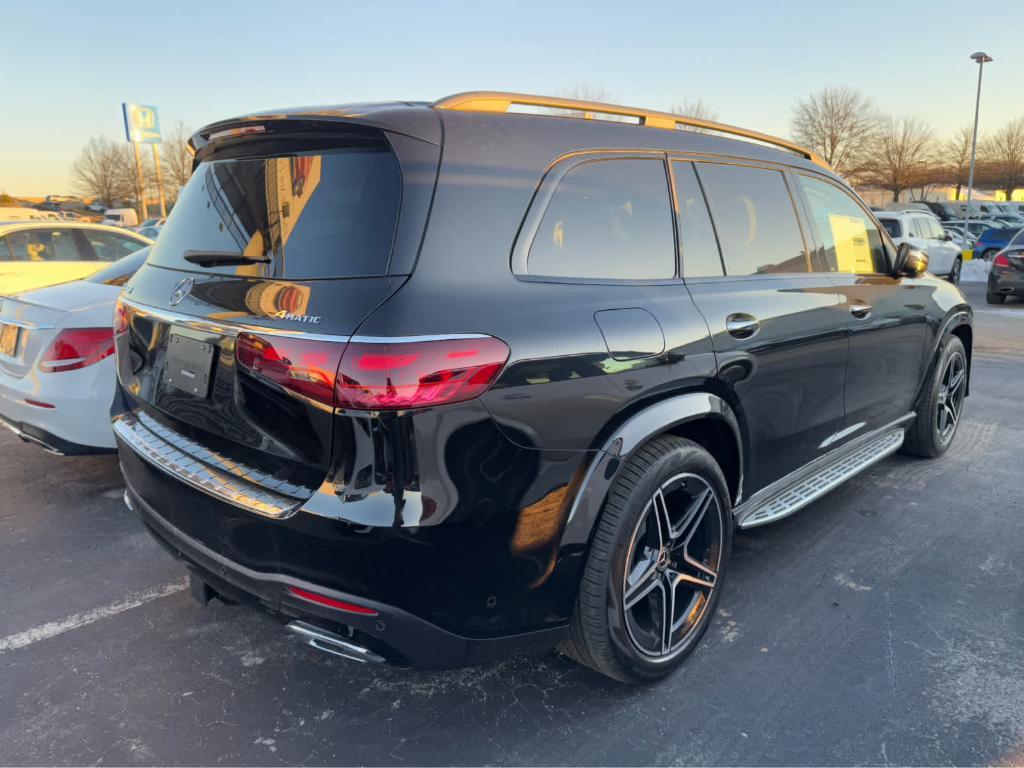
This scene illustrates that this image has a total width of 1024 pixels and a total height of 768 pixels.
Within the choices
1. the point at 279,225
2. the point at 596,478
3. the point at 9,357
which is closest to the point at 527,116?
the point at 279,225

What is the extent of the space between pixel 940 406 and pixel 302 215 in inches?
173

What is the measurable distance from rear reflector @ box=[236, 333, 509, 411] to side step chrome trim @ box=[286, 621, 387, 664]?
653mm

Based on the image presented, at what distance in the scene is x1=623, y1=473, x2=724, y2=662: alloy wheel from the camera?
241 centimetres

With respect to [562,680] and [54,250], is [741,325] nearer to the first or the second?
[562,680]

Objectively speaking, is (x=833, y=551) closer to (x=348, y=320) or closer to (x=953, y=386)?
(x=953, y=386)

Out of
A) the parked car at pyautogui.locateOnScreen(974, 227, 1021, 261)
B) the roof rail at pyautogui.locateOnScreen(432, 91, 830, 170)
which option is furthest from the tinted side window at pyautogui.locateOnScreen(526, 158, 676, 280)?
the parked car at pyautogui.locateOnScreen(974, 227, 1021, 261)

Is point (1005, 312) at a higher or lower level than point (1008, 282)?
lower

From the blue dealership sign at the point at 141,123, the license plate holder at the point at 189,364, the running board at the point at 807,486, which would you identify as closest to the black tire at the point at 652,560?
the running board at the point at 807,486

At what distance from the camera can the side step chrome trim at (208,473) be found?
1942mm

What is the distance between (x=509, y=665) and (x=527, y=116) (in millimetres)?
1895

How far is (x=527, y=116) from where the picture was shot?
2.26 meters

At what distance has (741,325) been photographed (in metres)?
2.73

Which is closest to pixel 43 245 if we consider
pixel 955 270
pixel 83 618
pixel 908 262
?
pixel 83 618

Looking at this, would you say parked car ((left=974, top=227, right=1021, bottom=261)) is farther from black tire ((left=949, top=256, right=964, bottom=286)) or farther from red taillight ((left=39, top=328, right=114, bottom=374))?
red taillight ((left=39, top=328, right=114, bottom=374))
